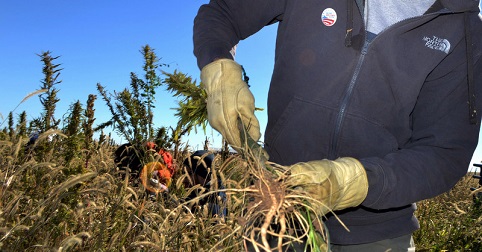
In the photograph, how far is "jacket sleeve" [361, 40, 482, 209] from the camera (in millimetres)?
2061

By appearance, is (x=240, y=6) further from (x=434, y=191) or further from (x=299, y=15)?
(x=434, y=191)

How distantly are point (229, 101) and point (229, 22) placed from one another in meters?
0.74

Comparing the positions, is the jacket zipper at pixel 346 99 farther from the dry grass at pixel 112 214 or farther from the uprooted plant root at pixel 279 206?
the uprooted plant root at pixel 279 206

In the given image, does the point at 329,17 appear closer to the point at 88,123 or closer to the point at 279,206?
the point at 279,206

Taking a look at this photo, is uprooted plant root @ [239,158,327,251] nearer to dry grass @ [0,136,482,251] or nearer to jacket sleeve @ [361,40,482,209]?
dry grass @ [0,136,482,251]

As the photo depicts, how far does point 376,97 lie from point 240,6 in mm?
906

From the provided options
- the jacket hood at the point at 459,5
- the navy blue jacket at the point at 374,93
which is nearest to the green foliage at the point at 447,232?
the navy blue jacket at the point at 374,93

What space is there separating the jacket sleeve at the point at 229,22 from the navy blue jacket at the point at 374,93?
1 centimetres

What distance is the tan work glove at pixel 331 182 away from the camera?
1.75 metres

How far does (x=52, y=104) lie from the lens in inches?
146

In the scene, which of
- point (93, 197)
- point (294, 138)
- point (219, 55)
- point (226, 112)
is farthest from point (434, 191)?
point (93, 197)

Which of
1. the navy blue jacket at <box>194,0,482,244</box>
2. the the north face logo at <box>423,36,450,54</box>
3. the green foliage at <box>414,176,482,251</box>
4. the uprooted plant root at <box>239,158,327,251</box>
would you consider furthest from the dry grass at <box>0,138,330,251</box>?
the green foliage at <box>414,176,482,251</box>

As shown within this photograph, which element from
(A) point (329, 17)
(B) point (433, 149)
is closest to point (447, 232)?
(B) point (433, 149)

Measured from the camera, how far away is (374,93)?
2410mm
